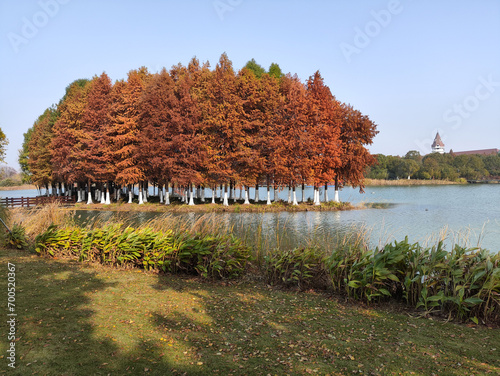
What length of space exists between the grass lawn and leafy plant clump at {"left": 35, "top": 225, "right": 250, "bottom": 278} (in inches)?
49.0

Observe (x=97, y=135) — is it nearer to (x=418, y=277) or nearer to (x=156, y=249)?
(x=156, y=249)

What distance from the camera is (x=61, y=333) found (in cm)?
497

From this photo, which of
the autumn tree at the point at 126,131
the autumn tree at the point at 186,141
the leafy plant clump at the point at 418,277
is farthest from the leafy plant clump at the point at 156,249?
the autumn tree at the point at 126,131

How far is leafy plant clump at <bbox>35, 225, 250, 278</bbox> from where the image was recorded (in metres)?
9.05

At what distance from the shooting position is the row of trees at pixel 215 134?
120 feet

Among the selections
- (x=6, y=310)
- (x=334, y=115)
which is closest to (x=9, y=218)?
(x=6, y=310)

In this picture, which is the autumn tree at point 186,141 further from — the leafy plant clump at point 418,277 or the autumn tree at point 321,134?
the leafy plant clump at point 418,277

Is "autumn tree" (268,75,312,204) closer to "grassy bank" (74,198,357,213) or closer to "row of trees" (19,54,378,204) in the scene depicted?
"row of trees" (19,54,378,204)

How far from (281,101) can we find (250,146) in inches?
243

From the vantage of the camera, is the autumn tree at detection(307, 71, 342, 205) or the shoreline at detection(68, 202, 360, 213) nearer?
the shoreline at detection(68, 202, 360, 213)

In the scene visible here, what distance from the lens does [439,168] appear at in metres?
116

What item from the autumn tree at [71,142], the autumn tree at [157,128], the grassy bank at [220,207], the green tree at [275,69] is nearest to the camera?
the grassy bank at [220,207]

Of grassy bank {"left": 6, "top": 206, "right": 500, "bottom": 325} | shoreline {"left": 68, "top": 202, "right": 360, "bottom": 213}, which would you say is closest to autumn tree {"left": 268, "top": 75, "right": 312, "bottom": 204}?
shoreline {"left": 68, "top": 202, "right": 360, "bottom": 213}

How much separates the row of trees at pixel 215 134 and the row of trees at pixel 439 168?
8065 cm
